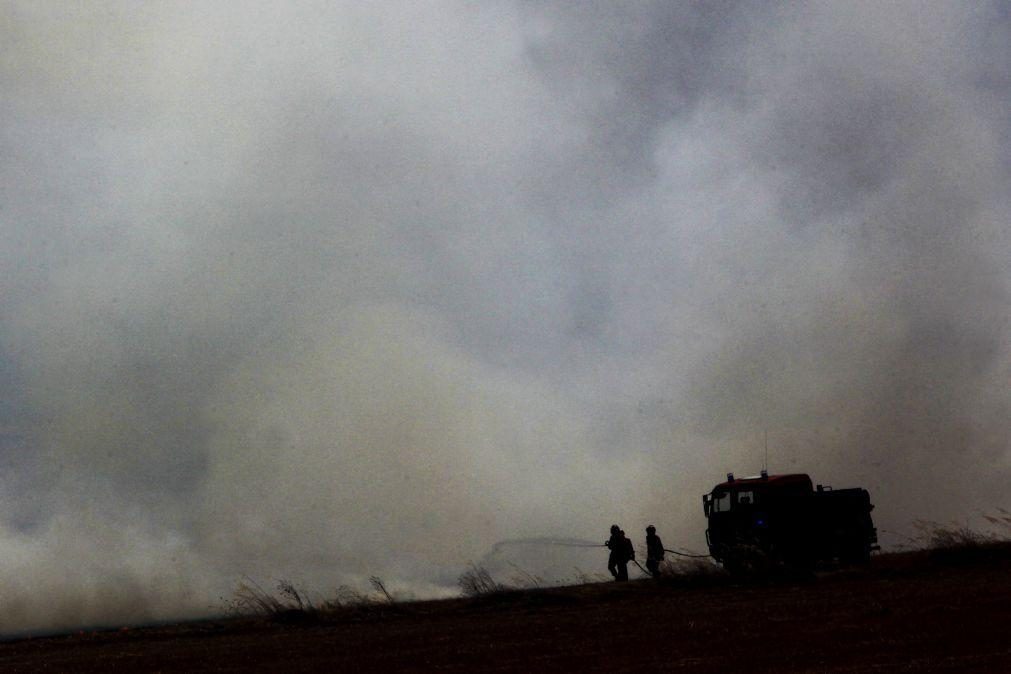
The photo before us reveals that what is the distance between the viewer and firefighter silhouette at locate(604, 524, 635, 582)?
33.3 m

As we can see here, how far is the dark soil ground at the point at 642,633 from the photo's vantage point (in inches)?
474

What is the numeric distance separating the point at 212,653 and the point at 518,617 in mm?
6278

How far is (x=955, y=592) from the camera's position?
1814 cm

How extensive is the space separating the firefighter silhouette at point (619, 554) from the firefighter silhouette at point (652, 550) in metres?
0.67

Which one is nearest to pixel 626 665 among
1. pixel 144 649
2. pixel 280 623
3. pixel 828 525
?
pixel 144 649

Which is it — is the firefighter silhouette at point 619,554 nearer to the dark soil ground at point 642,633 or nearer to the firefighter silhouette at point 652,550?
the firefighter silhouette at point 652,550

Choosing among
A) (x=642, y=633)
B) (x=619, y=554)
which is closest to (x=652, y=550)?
(x=619, y=554)

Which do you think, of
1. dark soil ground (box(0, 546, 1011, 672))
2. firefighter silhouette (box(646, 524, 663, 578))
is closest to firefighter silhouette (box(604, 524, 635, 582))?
firefighter silhouette (box(646, 524, 663, 578))

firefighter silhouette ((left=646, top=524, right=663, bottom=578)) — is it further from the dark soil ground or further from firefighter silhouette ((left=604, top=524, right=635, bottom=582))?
the dark soil ground

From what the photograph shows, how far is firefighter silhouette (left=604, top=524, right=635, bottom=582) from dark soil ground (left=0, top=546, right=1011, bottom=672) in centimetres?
525

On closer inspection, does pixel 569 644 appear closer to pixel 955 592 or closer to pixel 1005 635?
pixel 1005 635

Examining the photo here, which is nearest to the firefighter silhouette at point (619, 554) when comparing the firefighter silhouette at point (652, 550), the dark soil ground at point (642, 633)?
the firefighter silhouette at point (652, 550)

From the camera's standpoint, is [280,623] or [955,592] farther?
[280,623]

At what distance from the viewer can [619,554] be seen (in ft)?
109
